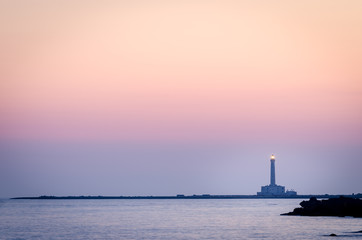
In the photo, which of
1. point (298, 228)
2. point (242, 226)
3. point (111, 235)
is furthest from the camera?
point (242, 226)

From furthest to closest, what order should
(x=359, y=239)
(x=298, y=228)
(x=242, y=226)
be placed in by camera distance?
1. (x=242, y=226)
2. (x=298, y=228)
3. (x=359, y=239)

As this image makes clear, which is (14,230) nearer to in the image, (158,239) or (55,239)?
(55,239)

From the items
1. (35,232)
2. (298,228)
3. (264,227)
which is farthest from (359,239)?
(35,232)

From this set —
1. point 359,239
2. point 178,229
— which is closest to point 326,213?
point 178,229

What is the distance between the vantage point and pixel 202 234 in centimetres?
7319

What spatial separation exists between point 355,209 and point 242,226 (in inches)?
1076

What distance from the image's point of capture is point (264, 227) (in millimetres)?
83688

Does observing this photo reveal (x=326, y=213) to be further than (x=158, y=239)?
Yes

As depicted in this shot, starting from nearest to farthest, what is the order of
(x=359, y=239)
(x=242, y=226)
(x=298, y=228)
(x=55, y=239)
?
(x=359, y=239) < (x=55, y=239) < (x=298, y=228) < (x=242, y=226)

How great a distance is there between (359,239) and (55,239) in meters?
30.2

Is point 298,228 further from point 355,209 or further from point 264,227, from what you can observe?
point 355,209

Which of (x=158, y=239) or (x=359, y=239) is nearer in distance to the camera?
(x=359, y=239)

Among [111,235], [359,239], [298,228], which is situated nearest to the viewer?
[359,239]

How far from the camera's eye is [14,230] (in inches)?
3152
